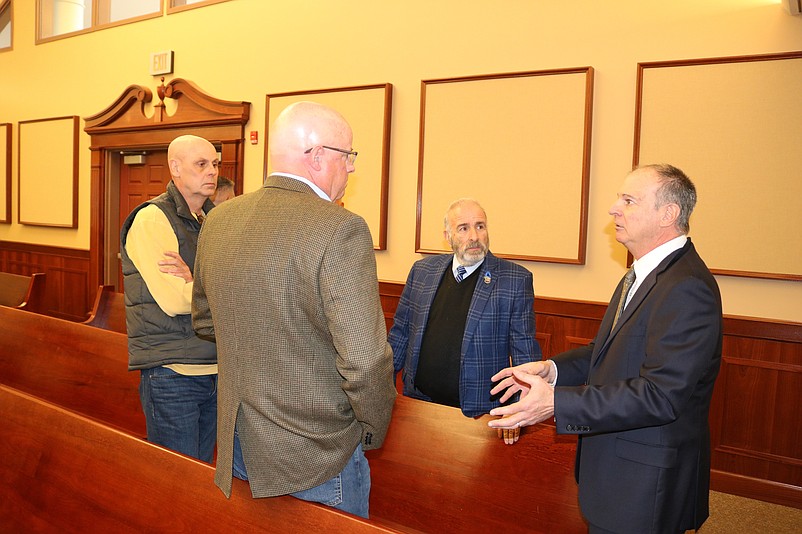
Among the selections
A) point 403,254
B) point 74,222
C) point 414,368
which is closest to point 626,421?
point 414,368

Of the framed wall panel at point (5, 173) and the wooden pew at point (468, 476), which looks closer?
the wooden pew at point (468, 476)

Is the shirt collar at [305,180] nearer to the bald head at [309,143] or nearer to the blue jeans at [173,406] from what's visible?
the bald head at [309,143]

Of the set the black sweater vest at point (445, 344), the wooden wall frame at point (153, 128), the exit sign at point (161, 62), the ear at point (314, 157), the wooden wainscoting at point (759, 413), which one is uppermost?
the exit sign at point (161, 62)

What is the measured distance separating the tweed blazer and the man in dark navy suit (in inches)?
15.0

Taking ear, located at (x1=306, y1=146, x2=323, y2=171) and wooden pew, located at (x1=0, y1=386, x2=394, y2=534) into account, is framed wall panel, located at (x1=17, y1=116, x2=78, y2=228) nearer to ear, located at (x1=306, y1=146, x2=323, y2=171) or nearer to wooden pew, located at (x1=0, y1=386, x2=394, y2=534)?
wooden pew, located at (x1=0, y1=386, x2=394, y2=534)

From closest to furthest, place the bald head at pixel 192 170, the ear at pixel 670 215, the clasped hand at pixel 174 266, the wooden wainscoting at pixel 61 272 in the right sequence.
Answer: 1. the ear at pixel 670 215
2. the clasped hand at pixel 174 266
3. the bald head at pixel 192 170
4. the wooden wainscoting at pixel 61 272

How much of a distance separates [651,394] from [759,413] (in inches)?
102

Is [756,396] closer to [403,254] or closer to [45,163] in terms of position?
[403,254]

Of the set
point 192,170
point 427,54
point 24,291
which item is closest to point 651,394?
point 192,170

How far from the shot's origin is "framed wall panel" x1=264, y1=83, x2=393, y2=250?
5020 mm

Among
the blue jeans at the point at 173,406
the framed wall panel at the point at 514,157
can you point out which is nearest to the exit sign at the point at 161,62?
the framed wall panel at the point at 514,157

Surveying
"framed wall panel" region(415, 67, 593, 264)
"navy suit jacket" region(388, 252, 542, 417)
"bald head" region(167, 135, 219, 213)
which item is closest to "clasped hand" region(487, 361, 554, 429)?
"navy suit jacket" region(388, 252, 542, 417)

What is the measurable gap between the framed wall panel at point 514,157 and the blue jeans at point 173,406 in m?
2.66

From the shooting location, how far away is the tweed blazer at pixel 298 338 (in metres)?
1.39
